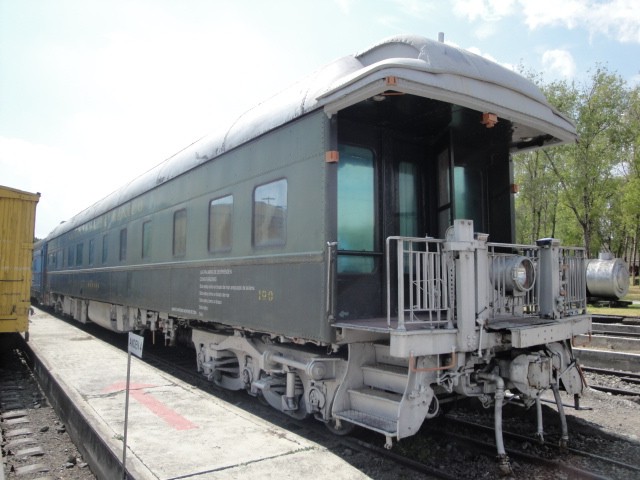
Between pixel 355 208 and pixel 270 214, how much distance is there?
102 cm

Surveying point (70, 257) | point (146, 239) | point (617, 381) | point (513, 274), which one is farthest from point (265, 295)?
point (70, 257)

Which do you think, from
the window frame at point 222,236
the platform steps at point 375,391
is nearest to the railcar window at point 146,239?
the window frame at point 222,236

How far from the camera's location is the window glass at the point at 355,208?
5.22m

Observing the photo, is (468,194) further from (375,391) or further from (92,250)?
(92,250)

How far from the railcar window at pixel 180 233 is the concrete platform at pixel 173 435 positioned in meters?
2.00

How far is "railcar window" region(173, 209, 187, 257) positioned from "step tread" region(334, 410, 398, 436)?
13.5 feet

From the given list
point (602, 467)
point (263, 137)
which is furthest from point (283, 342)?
point (602, 467)

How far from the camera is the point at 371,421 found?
4480 millimetres

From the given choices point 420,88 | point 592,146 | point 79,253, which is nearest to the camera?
point 420,88

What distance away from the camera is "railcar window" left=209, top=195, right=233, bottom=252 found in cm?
656

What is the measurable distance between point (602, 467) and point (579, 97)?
2738 cm

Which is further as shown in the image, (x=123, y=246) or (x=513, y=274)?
(x=123, y=246)

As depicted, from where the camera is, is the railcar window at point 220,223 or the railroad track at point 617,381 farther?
the railroad track at point 617,381

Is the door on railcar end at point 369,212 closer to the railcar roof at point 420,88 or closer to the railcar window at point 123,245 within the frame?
the railcar roof at point 420,88
